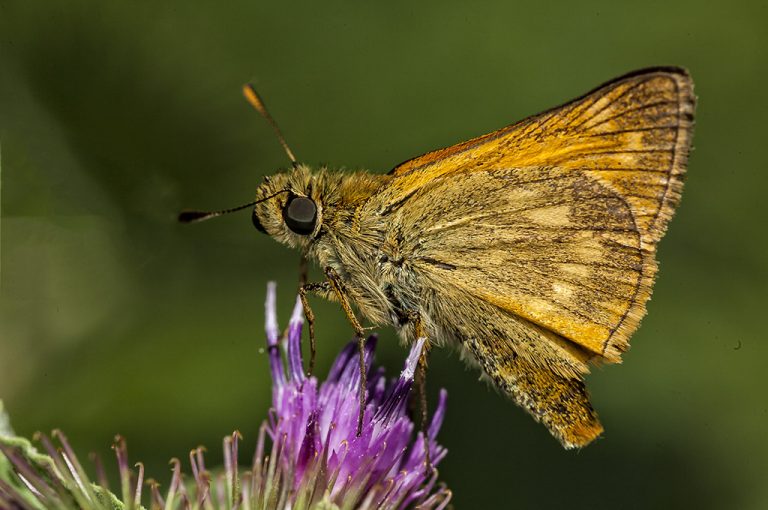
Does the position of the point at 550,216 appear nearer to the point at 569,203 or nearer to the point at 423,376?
the point at 569,203

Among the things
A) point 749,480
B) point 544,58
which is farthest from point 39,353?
point 749,480

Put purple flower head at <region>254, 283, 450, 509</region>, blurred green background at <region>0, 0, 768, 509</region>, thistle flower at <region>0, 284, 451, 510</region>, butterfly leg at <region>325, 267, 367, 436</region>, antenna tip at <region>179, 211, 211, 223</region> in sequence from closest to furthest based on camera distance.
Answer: thistle flower at <region>0, 284, 451, 510</region> → purple flower head at <region>254, 283, 450, 509</region> → butterfly leg at <region>325, 267, 367, 436</region> → antenna tip at <region>179, 211, 211, 223</region> → blurred green background at <region>0, 0, 768, 509</region>

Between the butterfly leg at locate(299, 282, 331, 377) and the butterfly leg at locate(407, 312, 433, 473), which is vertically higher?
the butterfly leg at locate(299, 282, 331, 377)

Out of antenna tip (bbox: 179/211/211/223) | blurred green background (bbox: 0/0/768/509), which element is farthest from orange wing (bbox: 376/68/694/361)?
blurred green background (bbox: 0/0/768/509)

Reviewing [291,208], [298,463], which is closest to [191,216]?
[291,208]

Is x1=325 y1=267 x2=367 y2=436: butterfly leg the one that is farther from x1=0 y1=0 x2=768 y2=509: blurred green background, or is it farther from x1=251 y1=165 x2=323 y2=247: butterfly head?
x1=0 y1=0 x2=768 y2=509: blurred green background

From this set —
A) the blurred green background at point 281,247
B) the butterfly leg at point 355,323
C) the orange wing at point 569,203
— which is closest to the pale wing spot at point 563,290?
the orange wing at point 569,203
